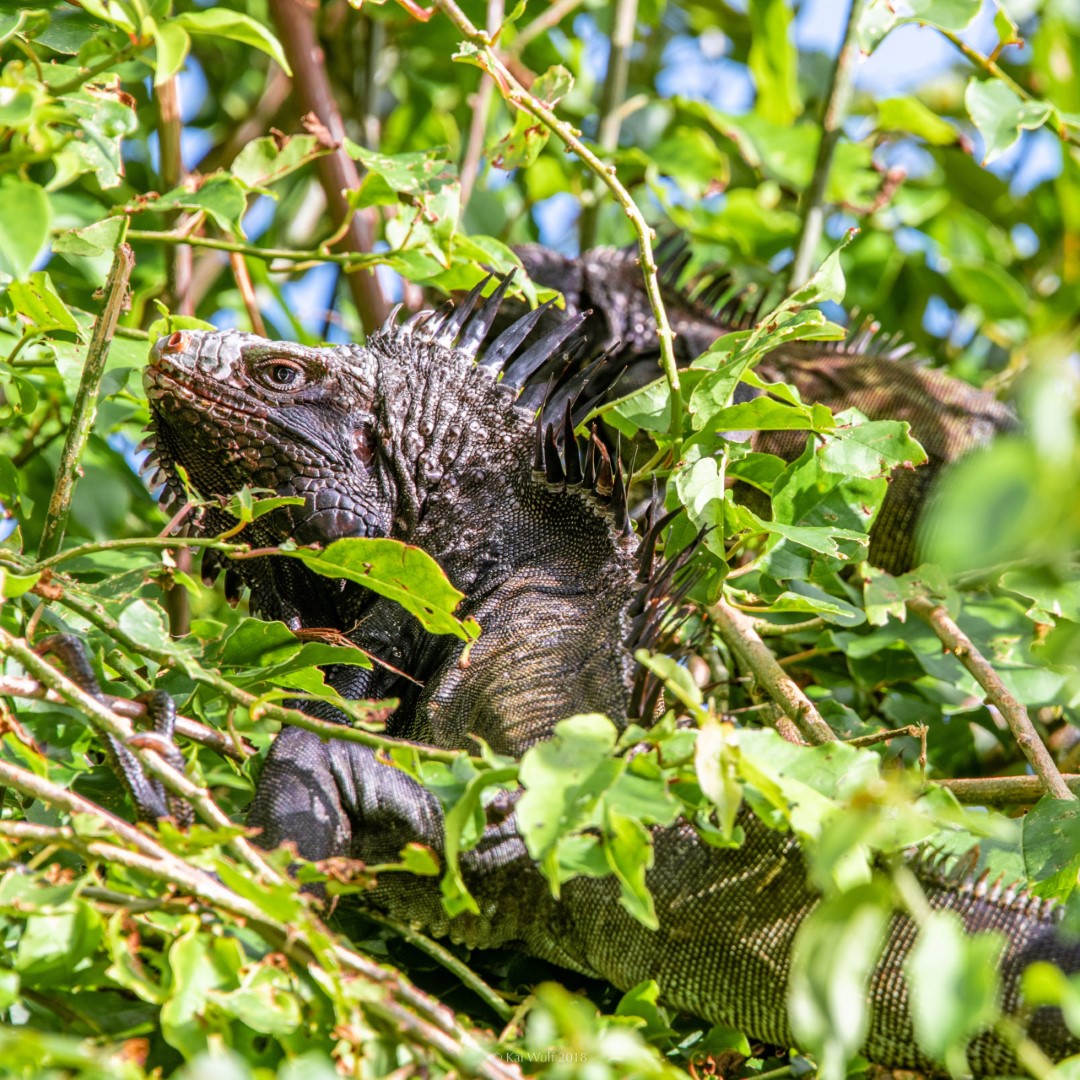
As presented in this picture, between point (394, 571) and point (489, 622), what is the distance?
0.54m

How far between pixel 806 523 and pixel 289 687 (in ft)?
3.15

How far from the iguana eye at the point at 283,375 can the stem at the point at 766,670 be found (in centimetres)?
95

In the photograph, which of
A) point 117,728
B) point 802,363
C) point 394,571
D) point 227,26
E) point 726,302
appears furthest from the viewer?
point 726,302

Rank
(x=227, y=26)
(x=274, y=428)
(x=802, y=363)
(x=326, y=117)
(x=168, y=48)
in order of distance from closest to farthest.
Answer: (x=168, y=48) < (x=227, y=26) < (x=274, y=428) < (x=326, y=117) < (x=802, y=363)

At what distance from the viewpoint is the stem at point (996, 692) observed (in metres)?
2.30

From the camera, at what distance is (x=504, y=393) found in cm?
292

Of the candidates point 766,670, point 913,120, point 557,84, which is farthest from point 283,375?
point 913,120

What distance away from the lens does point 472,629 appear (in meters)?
2.14

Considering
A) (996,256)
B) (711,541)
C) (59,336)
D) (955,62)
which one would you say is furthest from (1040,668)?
(955,62)

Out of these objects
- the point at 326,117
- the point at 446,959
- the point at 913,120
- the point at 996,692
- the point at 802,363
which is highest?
the point at 913,120

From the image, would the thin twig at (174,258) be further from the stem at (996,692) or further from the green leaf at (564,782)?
the green leaf at (564,782)

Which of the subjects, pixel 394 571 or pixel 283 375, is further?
pixel 283 375

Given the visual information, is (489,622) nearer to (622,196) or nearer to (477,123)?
(622,196)

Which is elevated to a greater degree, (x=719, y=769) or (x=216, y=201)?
(x=216, y=201)
